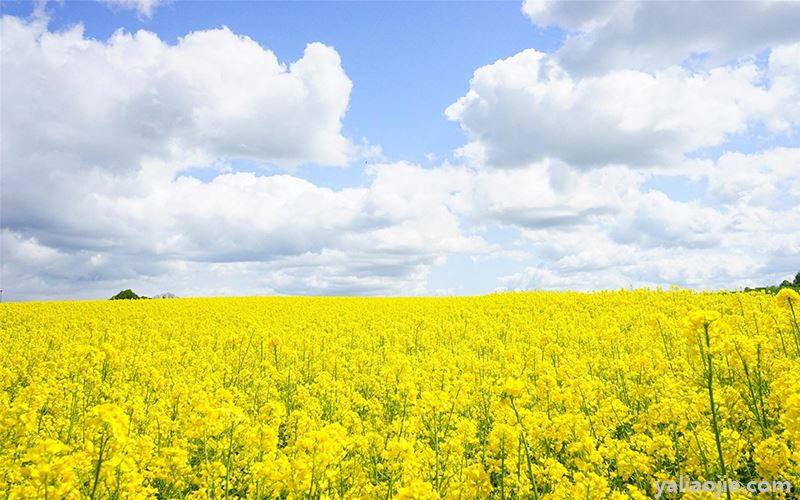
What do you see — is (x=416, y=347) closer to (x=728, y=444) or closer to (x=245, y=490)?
(x=245, y=490)

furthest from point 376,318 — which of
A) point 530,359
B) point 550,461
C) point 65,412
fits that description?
point 550,461

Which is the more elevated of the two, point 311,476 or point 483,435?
point 311,476

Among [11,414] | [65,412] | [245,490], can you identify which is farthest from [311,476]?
[65,412]

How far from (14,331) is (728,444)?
2190 cm

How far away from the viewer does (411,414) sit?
22.4 ft

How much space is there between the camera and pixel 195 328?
59.7 feet

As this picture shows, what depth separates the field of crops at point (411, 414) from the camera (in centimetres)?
390

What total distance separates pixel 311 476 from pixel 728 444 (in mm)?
3942

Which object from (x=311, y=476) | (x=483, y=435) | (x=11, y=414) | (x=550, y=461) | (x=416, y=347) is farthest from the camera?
(x=416, y=347)

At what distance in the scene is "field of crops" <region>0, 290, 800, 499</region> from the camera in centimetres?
390

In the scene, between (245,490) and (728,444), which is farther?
(245,490)

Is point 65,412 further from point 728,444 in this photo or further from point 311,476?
point 728,444

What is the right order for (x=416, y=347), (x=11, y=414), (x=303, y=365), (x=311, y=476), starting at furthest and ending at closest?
(x=416, y=347) < (x=303, y=365) < (x=11, y=414) < (x=311, y=476)

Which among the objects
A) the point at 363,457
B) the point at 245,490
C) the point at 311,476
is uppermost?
the point at 311,476
